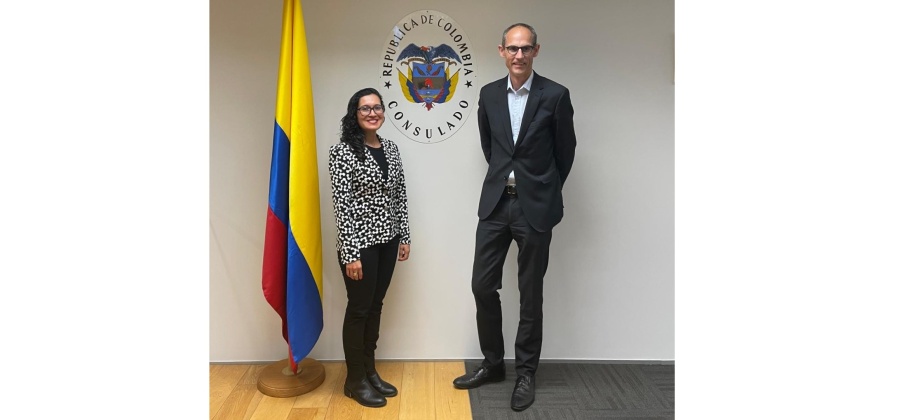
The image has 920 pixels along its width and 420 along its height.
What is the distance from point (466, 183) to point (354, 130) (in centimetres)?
69

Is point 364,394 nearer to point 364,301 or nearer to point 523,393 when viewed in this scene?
point 364,301

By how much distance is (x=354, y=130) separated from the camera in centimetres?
245

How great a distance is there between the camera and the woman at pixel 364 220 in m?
2.40

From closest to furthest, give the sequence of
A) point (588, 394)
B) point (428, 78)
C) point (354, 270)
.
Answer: point (354, 270), point (588, 394), point (428, 78)

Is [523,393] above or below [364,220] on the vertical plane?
below

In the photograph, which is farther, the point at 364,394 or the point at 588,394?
the point at 588,394

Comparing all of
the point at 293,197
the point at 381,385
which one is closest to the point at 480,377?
the point at 381,385

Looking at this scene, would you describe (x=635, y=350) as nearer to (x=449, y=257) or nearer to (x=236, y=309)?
(x=449, y=257)

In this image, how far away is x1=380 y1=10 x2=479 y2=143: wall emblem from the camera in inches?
111

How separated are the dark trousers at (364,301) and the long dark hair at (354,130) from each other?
0.44 metres

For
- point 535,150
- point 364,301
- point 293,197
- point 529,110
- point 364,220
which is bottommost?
point 364,301

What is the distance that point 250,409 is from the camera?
2.39 metres

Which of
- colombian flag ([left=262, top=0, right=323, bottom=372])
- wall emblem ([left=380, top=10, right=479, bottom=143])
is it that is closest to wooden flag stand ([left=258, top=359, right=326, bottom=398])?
colombian flag ([left=262, top=0, right=323, bottom=372])

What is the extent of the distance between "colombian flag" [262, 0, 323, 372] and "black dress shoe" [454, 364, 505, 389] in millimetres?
741
